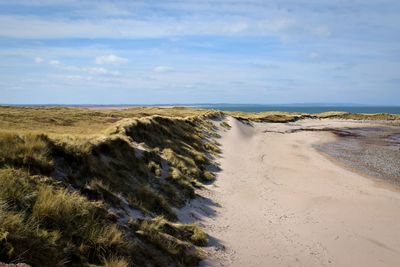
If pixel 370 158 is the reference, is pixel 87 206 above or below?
above

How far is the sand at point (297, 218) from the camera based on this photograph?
35.6 feet

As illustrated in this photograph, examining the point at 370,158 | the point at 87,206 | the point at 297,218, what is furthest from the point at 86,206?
the point at 370,158

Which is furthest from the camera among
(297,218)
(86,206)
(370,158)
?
(370,158)

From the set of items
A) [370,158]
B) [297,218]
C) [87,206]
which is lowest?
[370,158]

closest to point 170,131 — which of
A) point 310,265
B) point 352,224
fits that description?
point 352,224

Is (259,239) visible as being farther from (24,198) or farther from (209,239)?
(24,198)

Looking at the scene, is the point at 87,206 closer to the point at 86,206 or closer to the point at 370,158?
the point at 86,206

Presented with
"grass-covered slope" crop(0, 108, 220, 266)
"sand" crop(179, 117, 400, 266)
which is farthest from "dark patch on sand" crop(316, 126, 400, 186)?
"grass-covered slope" crop(0, 108, 220, 266)

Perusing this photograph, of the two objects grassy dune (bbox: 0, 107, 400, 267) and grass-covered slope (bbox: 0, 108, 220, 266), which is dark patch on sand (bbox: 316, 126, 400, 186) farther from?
grass-covered slope (bbox: 0, 108, 220, 266)

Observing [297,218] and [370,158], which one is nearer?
[297,218]

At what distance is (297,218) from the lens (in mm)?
14414

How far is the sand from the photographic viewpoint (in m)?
10.9

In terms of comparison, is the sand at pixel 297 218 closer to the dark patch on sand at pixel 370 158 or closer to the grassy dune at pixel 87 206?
the grassy dune at pixel 87 206

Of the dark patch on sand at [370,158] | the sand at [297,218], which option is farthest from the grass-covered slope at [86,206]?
the dark patch on sand at [370,158]
